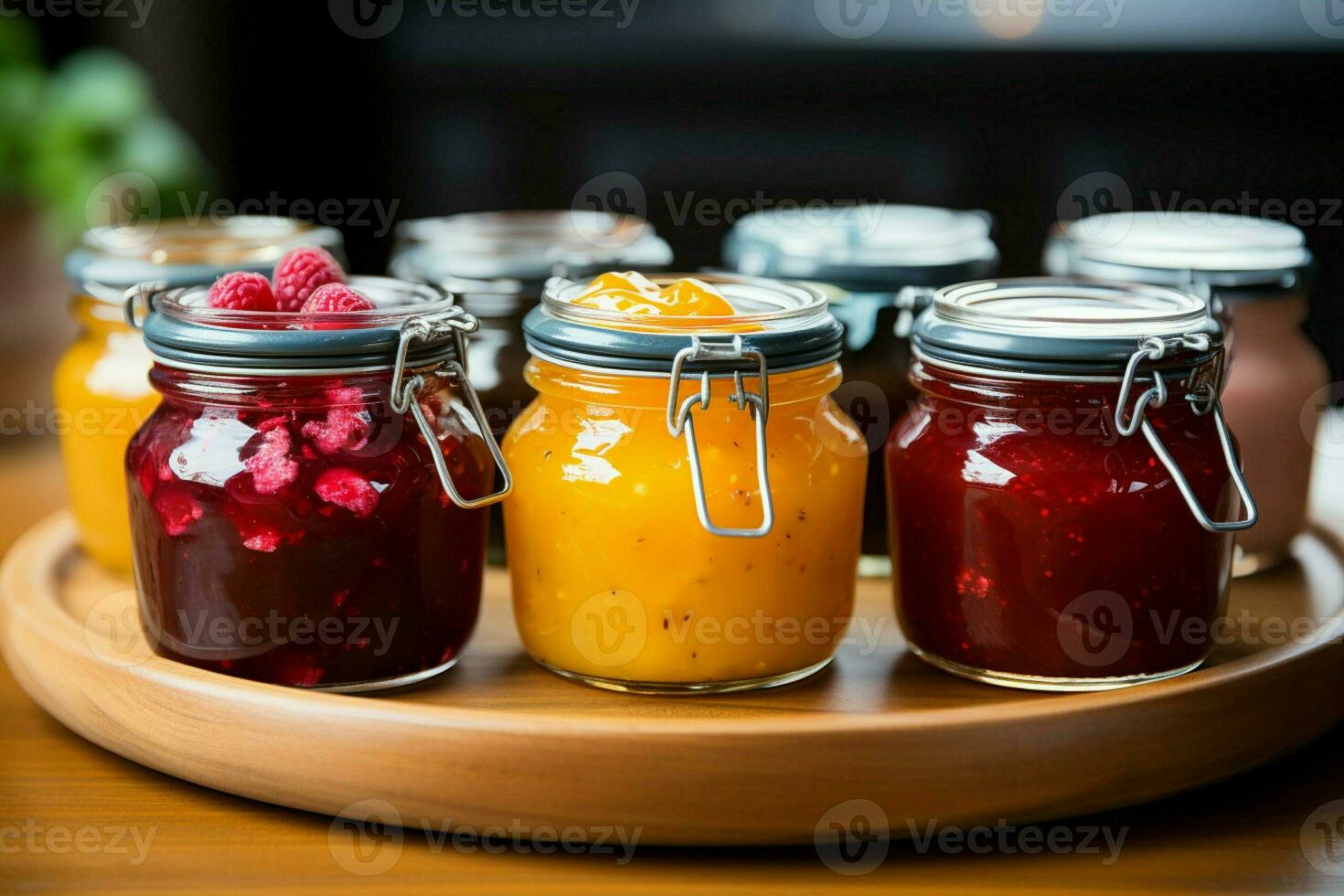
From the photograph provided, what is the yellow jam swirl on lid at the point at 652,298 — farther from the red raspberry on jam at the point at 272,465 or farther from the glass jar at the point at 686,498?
the red raspberry on jam at the point at 272,465

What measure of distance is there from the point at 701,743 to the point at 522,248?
62 centimetres

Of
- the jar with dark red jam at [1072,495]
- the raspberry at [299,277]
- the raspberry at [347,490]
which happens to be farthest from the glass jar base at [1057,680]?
the raspberry at [299,277]

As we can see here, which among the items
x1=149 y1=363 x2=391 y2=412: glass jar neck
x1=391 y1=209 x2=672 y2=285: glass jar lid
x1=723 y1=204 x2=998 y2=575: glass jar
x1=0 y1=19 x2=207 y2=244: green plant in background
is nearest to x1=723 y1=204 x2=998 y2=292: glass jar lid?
x1=723 y1=204 x2=998 y2=575: glass jar

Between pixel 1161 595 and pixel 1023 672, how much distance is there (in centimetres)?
11

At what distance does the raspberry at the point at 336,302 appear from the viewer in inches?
39.9

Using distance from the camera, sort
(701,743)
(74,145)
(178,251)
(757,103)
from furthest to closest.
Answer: (757,103) < (74,145) < (178,251) < (701,743)

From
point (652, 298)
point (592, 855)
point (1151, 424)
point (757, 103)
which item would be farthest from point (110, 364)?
point (757, 103)

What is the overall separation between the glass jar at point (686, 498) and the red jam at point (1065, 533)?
82 mm

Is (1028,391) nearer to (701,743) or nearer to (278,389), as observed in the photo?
(701,743)

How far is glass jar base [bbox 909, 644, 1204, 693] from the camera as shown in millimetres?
1024

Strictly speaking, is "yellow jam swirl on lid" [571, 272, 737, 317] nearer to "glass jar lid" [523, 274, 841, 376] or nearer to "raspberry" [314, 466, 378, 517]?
"glass jar lid" [523, 274, 841, 376]

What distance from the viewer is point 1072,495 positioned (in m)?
0.99

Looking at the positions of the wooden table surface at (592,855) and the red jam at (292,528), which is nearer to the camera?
the wooden table surface at (592,855)

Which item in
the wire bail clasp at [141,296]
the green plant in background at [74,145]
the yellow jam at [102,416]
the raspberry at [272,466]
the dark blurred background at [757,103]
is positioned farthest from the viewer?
the dark blurred background at [757,103]
